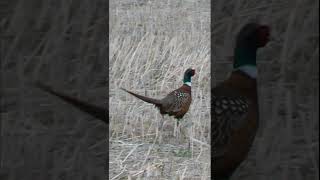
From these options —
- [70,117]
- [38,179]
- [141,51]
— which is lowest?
[38,179]

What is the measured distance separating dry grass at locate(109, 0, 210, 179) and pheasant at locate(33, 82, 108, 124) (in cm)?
7

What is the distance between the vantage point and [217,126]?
15.8ft

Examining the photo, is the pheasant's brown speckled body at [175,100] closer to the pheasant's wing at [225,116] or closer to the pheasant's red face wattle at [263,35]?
the pheasant's wing at [225,116]

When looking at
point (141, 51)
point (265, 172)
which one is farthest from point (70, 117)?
point (265, 172)

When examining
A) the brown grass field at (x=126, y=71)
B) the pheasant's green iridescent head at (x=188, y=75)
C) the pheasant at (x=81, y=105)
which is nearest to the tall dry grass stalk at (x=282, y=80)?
the brown grass field at (x=126, y=71)

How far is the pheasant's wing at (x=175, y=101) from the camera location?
4762 mm

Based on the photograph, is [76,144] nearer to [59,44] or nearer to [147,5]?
[59,44]

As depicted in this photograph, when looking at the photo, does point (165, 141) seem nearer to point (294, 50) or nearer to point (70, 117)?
point (70, 117)

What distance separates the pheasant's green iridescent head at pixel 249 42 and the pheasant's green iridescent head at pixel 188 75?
261 millimetres

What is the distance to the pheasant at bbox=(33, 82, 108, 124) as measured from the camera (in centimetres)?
478

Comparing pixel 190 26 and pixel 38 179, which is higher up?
pixel 190 26

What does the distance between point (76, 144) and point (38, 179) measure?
0.28m

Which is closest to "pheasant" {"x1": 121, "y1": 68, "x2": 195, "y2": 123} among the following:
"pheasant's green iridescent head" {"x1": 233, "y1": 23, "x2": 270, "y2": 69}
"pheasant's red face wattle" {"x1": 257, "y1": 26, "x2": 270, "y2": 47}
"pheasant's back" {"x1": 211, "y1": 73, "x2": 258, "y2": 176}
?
"pheasant's back" {"x1": 211, "y1": 73, "x2": 258, "y2": 176}

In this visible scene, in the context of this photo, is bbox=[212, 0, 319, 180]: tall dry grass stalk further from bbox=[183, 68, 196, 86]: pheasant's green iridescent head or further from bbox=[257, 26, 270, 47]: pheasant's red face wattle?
bbox=[183, 68, 196, 86]: pheasant's green iridescent head
